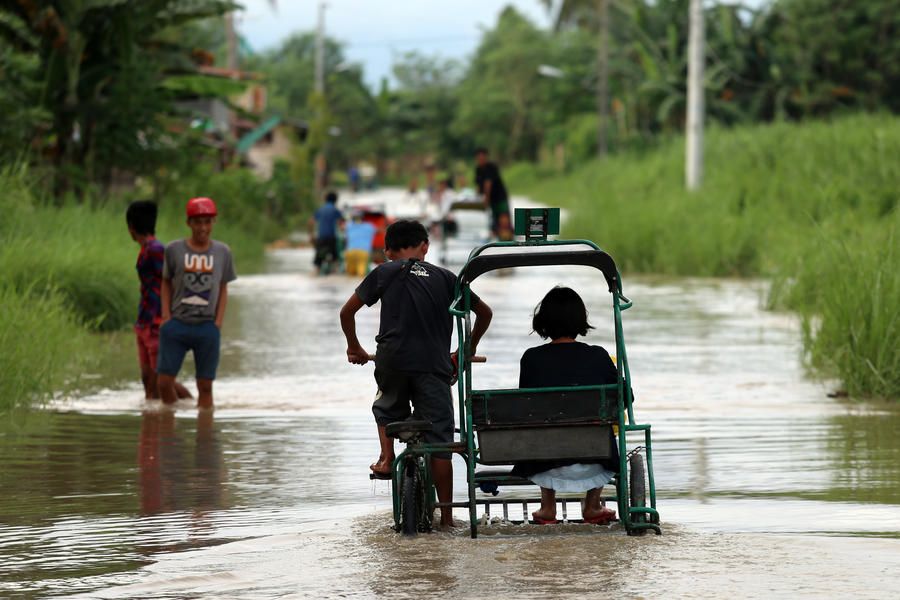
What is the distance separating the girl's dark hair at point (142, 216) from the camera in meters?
12.5

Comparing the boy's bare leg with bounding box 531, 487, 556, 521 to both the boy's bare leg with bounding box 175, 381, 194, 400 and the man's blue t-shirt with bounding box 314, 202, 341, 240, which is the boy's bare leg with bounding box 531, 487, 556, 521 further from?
the man's blue t-shirt with bounding box 314, 202, 341, 240

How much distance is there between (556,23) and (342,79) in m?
54.7

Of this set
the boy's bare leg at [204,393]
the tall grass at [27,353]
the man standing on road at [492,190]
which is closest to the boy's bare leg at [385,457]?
the boy's bare leg at [204,393]

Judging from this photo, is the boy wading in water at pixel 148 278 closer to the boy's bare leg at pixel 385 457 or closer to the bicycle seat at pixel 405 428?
the boy's bare leg at pixel 385 457

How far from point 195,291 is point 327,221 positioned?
1774 centimetres

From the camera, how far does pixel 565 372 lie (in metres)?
7.69

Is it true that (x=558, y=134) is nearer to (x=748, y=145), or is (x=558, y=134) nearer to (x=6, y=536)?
(x=748, y=145)

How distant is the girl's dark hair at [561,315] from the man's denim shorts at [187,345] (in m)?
4.61

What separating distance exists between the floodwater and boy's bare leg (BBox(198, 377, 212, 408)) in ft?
0.44

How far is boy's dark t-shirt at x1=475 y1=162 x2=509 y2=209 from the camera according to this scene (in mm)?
29672

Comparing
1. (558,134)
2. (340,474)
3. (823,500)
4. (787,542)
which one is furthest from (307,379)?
(558,134)

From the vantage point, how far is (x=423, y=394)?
25.9ft

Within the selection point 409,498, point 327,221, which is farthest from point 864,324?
point 327,221

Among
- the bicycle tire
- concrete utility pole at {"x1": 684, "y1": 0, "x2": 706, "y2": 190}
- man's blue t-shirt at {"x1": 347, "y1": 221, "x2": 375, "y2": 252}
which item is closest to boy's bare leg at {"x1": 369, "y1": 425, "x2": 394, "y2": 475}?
the bicycle tire
